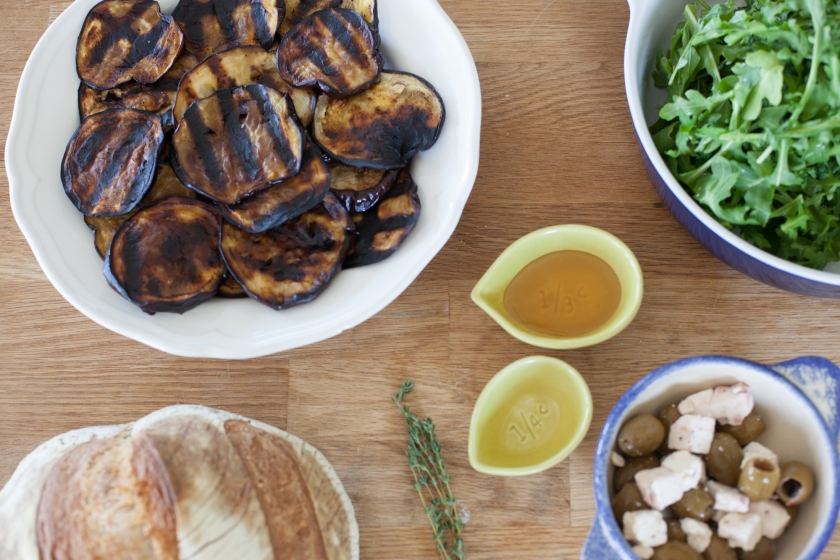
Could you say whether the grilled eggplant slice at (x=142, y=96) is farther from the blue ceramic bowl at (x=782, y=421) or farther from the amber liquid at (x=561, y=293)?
the blue ceramic bowl at (x=782, y=421)

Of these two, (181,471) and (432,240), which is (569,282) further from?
(181,471)

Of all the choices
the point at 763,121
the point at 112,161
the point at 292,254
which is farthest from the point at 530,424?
the point at 112,161

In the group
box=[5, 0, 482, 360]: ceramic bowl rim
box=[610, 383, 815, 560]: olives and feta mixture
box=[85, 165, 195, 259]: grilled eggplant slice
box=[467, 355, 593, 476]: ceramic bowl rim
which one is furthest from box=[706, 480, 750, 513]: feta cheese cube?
box=[85, 165, 195, 259]: grilled eggplant slice

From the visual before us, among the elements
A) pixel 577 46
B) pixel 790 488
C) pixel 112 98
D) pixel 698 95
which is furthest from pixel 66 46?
pixel 790 488

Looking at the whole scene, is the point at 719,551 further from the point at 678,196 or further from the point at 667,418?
the point at 678,196

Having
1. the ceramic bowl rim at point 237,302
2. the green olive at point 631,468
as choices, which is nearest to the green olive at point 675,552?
the green olive at point 631,468

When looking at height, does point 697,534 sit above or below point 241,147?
below
